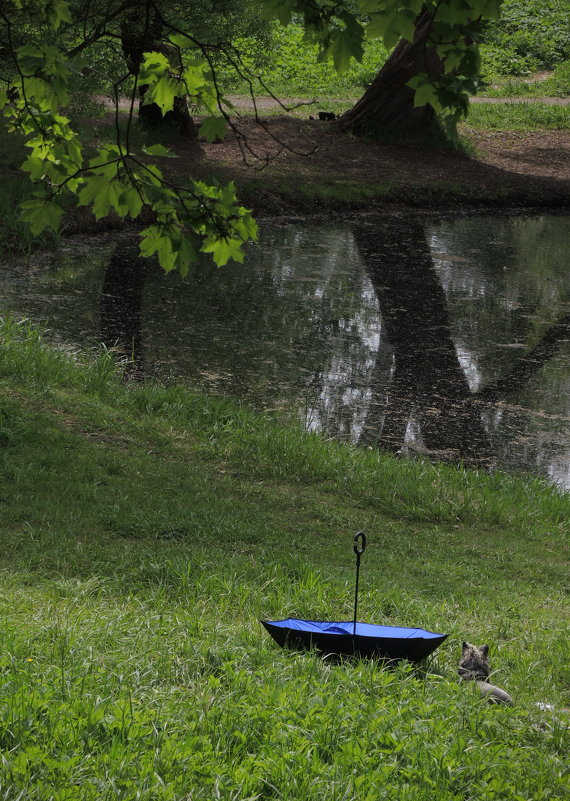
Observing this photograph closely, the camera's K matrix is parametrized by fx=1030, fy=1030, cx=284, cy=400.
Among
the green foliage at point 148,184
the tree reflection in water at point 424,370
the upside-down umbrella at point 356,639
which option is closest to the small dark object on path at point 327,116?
the tree reflection in water at point 424,370

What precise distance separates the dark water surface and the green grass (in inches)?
304

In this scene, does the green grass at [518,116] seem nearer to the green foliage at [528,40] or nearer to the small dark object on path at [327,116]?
the green foliage at [528,40]

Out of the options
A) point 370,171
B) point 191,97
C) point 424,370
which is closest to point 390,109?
point 370,171

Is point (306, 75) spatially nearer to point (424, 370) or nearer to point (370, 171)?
point (370, 171)

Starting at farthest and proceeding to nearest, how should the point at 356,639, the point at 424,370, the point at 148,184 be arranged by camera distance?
the point at 424,370 → the point at 356,639 → the point at 148,184

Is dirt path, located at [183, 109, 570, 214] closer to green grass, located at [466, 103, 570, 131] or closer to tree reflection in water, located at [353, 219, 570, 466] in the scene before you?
green grass, located at [466, 103, 570, 131]

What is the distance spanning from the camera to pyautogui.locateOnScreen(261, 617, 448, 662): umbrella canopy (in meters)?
3.71

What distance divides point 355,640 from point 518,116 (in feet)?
67.4

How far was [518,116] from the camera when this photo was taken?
884 inches

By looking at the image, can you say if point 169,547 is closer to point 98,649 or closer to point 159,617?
point 159,617

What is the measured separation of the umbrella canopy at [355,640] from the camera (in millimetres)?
3709

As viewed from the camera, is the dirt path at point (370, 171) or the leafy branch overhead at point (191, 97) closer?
the leafy branch overhead at point (191, 97)

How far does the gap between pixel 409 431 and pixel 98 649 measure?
475cm

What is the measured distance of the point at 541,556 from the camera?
19.6ft
